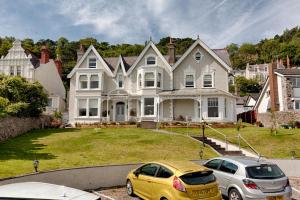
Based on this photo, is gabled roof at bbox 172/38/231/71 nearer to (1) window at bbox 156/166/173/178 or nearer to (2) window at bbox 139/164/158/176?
(2) window at bbox 139/164/158/176

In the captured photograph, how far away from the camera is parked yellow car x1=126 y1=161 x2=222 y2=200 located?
9750mm

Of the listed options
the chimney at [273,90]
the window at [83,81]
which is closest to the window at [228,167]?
the window at [83,81]

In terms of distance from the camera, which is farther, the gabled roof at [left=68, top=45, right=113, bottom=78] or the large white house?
the gabled roof at [left=68, top=45, right=113, bottom=78]

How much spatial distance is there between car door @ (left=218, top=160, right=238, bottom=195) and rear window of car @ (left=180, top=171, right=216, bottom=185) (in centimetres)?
160

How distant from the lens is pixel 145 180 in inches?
456

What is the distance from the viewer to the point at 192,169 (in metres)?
10.3

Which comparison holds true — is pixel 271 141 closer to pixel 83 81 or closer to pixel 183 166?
pixel 183 166

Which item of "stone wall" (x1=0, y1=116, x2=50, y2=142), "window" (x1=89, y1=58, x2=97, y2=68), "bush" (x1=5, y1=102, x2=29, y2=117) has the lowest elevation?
"stone wall" (x1=0, y1=116, x2=50, y2=142)

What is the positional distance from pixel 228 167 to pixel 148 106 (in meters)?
26.6

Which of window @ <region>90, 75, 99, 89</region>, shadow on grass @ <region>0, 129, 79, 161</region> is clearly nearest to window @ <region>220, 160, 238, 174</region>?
shadow on grass @ <region>0, 129, 79, 161</region>

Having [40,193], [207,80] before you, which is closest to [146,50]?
[207,80]

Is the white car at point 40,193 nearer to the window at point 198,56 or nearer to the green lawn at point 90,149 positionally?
the green lawn at point 90,149

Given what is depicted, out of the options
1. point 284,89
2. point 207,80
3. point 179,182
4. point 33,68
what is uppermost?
point 33,68

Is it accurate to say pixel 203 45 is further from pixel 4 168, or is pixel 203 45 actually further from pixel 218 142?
pixel 4 168
